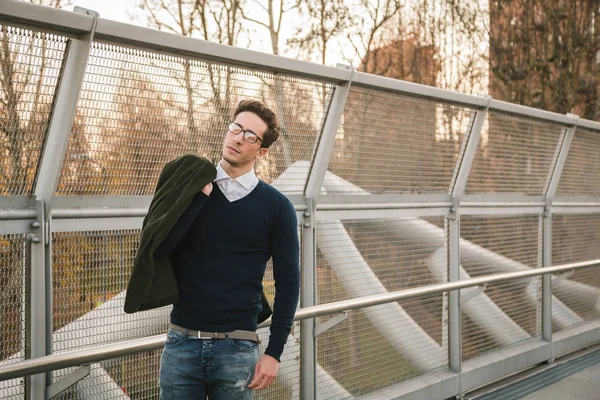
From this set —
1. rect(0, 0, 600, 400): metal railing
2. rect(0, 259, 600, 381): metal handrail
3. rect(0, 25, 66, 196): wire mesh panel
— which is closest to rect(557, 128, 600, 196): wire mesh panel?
rect(0, 0, 600, 400): metal railing

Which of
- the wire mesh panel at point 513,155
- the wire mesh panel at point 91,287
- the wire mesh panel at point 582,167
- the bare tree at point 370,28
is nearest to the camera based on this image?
the wire mesh panel at point 91,287

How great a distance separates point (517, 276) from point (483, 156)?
0.98m

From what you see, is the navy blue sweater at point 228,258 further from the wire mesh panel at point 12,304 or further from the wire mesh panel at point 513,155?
the wire mesh panel at point 513,155

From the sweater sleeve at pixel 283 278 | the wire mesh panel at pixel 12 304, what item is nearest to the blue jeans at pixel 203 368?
the sweater sleeve at pixel 283 278

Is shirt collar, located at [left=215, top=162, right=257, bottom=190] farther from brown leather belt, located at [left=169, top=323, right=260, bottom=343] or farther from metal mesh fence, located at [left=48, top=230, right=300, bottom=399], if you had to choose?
metal mesh fence, located at [left=48, top=230, right=300, bottom=399]

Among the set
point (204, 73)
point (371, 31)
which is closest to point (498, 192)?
point (204, 73)

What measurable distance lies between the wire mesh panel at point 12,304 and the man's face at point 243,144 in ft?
2.96

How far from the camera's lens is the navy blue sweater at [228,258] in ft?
7.87

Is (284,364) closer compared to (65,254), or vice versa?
(65,254)

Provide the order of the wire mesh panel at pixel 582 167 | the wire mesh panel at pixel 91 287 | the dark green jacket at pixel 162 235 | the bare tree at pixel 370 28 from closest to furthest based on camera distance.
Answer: the dark green jacket at pixel 162 235
the wire mesh panel at pixel 91 287
the wire mesh panel at pixel 582 167
the bare tree at pixel 370 28

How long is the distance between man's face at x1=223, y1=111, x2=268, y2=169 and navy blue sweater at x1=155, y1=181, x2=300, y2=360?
0.36 feet

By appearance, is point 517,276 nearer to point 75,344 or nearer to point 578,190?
point 578,190

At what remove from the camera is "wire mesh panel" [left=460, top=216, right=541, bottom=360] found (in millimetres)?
5457

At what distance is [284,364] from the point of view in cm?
388
